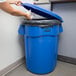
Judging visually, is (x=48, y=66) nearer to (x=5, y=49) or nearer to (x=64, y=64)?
(x=64, y=64)

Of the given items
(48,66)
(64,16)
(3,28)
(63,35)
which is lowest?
(48,66)

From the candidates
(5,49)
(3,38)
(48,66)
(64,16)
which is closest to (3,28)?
(3,38)

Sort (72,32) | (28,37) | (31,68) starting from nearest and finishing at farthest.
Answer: (28,37)
(31,68)
(72,32)

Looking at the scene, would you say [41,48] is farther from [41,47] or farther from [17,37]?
[17,37]

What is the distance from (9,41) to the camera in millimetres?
1545

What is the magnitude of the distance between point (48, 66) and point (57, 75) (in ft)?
0.53

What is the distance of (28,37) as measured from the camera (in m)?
1.41

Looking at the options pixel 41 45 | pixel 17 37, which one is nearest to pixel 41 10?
pixel 41 45

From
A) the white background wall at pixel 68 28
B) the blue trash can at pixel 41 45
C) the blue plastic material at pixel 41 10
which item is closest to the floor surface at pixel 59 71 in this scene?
the blue trash can at pixel 41 45

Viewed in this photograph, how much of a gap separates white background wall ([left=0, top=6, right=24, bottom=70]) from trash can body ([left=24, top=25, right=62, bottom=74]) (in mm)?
254

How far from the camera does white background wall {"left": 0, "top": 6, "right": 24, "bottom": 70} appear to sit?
4.70 ft

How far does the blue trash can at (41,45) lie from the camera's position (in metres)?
1.33

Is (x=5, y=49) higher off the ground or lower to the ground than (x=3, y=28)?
lower

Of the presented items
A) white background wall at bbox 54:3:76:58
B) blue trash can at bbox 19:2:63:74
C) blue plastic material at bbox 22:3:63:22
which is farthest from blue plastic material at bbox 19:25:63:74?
white background wall at bbox 54:3:76:58
